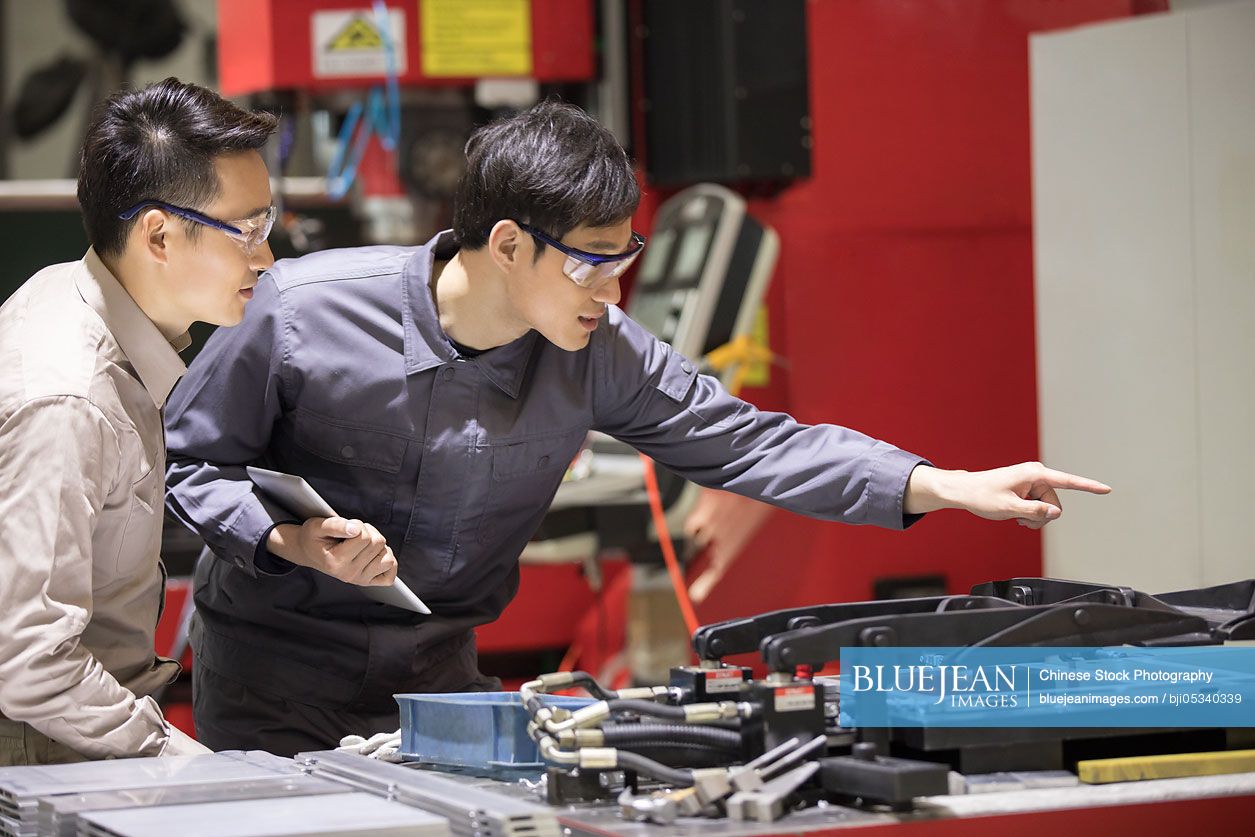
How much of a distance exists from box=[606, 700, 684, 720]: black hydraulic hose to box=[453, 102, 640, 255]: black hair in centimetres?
65

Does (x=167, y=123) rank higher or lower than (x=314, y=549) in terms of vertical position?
higher

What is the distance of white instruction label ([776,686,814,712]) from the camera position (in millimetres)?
1408

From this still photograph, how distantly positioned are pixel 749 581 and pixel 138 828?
2.91 metres

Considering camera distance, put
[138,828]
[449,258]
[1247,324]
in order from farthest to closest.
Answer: [1247,324] < [449,258] < [138,828]

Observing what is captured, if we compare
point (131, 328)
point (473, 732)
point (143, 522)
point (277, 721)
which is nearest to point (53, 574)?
point (143, 522)

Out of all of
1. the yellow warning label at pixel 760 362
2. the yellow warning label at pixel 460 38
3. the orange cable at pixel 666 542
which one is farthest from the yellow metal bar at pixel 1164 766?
the yellow warning label at pixel 460 38

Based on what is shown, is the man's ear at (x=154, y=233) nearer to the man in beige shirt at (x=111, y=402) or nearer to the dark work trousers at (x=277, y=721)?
the man in beige shirt at (x=111, y=402)

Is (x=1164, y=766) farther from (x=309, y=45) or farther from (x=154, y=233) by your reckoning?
(x=309, y=45)

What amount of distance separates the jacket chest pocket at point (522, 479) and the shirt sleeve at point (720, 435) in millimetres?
86

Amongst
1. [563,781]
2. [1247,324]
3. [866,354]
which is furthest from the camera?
[866,354]

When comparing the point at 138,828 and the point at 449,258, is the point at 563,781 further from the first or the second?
the point at 449,258

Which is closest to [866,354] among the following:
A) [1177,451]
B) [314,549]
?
[1177,451]

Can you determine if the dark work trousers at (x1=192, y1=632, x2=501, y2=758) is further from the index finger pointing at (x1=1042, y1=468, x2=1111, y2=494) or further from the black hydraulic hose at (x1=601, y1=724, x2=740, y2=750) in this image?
the index finger pointing at (x1=1042, y1=468, x2=1111, y2=494)

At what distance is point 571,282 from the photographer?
1865mm
